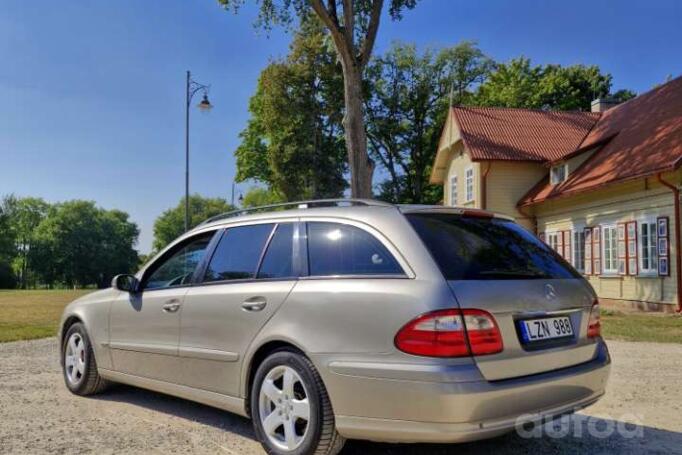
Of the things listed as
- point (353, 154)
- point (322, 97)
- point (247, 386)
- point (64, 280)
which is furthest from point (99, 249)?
point (247, 386)

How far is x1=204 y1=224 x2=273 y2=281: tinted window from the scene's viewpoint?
4.67 m

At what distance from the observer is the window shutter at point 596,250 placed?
20.2m

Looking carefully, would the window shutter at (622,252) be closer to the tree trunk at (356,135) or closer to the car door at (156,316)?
the tree trunk at (356,135)

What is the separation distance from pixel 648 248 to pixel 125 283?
16.2 metres

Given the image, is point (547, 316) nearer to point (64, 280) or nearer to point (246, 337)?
point (246, 337)

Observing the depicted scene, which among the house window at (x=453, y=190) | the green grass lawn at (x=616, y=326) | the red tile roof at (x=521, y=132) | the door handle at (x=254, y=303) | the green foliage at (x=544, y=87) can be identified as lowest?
the green grass lawn at (x=616, y=326)

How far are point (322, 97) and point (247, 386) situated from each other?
3708 cm

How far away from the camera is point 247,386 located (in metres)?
4.31

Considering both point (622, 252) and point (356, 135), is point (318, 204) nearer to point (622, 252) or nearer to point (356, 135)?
point (356, 135)

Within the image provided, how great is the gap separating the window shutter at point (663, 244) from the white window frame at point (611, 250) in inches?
78.5

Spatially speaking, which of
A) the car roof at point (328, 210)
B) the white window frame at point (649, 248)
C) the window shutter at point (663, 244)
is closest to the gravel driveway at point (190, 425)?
the car roof at point (328, 210)

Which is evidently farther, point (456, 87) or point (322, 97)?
point (456, 87)

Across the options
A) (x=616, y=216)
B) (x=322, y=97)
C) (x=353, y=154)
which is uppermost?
(x=322, y=97)

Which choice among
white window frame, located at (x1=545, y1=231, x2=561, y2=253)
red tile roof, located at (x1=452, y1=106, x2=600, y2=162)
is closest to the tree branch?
red tile roof, located at (x1=452, y1=106, x2=600, y2=162)
